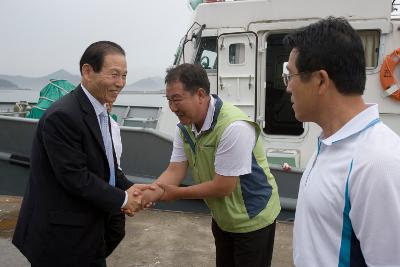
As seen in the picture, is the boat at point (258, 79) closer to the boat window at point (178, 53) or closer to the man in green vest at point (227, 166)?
the boat window at point (178, 53)

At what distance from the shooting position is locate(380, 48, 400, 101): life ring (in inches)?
178

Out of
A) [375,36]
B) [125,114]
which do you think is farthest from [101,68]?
[125,114]

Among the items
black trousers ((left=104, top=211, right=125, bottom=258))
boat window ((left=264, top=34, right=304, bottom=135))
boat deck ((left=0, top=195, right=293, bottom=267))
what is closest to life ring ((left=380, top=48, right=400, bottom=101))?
boat window ((left=264, top=34, right=304, bottom=135))

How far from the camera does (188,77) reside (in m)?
2.08

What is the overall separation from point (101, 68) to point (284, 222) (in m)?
3.44

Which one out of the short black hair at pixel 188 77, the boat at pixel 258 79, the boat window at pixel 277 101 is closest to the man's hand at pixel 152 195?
the short black hair at pixel 188 77

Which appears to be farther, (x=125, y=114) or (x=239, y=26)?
(x=125, y=114)

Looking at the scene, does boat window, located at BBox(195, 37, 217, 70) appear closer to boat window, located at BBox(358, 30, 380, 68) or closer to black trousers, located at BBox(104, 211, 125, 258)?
boat window, located at BBox(358, 30, 380, 68)

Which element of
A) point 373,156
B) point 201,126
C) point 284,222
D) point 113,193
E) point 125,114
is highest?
point 373,156

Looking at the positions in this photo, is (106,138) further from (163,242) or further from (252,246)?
(163,242)

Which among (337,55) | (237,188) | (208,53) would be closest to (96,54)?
(237,188)

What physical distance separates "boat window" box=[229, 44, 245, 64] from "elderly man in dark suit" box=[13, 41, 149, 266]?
A: 319 cm

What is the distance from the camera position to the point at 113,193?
2039mm

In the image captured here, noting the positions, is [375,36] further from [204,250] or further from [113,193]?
[113,193]
